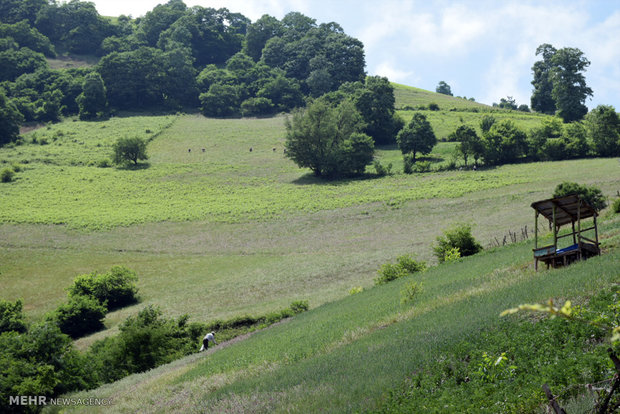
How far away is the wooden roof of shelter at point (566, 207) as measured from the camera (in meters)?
22.5

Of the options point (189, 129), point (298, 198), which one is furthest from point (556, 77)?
point (189, 129)

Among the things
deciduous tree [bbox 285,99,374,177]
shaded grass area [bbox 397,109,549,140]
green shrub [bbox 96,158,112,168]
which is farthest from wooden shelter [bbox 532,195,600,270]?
green shrub [bbox 96,158,112,168]

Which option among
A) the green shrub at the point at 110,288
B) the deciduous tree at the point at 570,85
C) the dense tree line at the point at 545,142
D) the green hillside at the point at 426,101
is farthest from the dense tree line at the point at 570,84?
the green shrub at the point at 110,288

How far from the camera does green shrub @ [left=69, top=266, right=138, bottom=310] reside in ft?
163

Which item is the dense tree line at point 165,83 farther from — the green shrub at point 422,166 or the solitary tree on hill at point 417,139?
the green shrub at point 422,166

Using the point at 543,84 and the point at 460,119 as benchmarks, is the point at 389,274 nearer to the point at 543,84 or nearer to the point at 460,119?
the point at 460,119

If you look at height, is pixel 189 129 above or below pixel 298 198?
above

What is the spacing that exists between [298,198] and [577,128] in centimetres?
5126

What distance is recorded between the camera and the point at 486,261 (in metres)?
33.1

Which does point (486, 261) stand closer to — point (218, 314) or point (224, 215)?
point (218, 314)

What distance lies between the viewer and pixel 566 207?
23.5 meters

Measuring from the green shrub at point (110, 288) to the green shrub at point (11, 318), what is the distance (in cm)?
468

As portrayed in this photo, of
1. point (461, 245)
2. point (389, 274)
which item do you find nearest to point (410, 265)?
point (389, 274)

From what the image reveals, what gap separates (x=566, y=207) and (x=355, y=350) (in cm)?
1209
